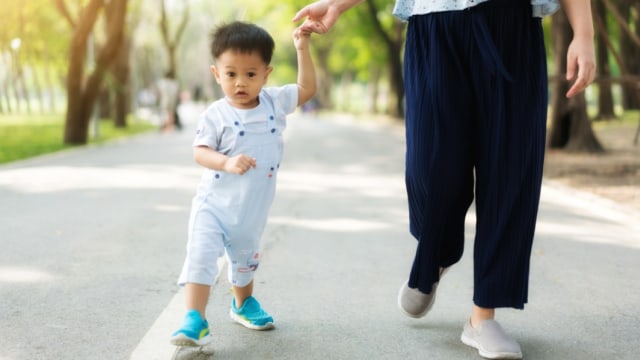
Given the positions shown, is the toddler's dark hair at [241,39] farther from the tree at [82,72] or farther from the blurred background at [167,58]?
the tree at [82,72]

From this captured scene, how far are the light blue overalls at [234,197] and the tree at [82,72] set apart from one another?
15.3 meters

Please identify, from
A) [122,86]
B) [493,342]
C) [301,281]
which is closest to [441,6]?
[493,342]

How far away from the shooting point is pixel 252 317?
3912mm

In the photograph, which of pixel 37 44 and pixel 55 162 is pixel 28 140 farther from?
pixel 37 44

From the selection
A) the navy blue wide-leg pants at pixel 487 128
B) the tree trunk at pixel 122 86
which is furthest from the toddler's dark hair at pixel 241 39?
the tree trunk at pixel 122 86

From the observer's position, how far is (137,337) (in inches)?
151

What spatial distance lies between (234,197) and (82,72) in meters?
16.0

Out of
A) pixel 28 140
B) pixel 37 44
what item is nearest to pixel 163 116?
pixel 28 140

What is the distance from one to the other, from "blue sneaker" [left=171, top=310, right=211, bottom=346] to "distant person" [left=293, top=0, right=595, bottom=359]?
0.97 metres

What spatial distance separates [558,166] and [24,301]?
10.2 metres

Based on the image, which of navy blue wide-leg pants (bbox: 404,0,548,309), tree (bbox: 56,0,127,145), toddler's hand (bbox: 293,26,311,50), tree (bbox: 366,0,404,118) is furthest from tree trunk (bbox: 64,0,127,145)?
tree (bbox: 366,0,404,118)

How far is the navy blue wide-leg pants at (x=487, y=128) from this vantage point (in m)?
3.49

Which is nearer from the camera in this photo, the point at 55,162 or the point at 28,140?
the point at 55,162

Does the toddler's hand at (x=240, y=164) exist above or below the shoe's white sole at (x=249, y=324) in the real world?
above
